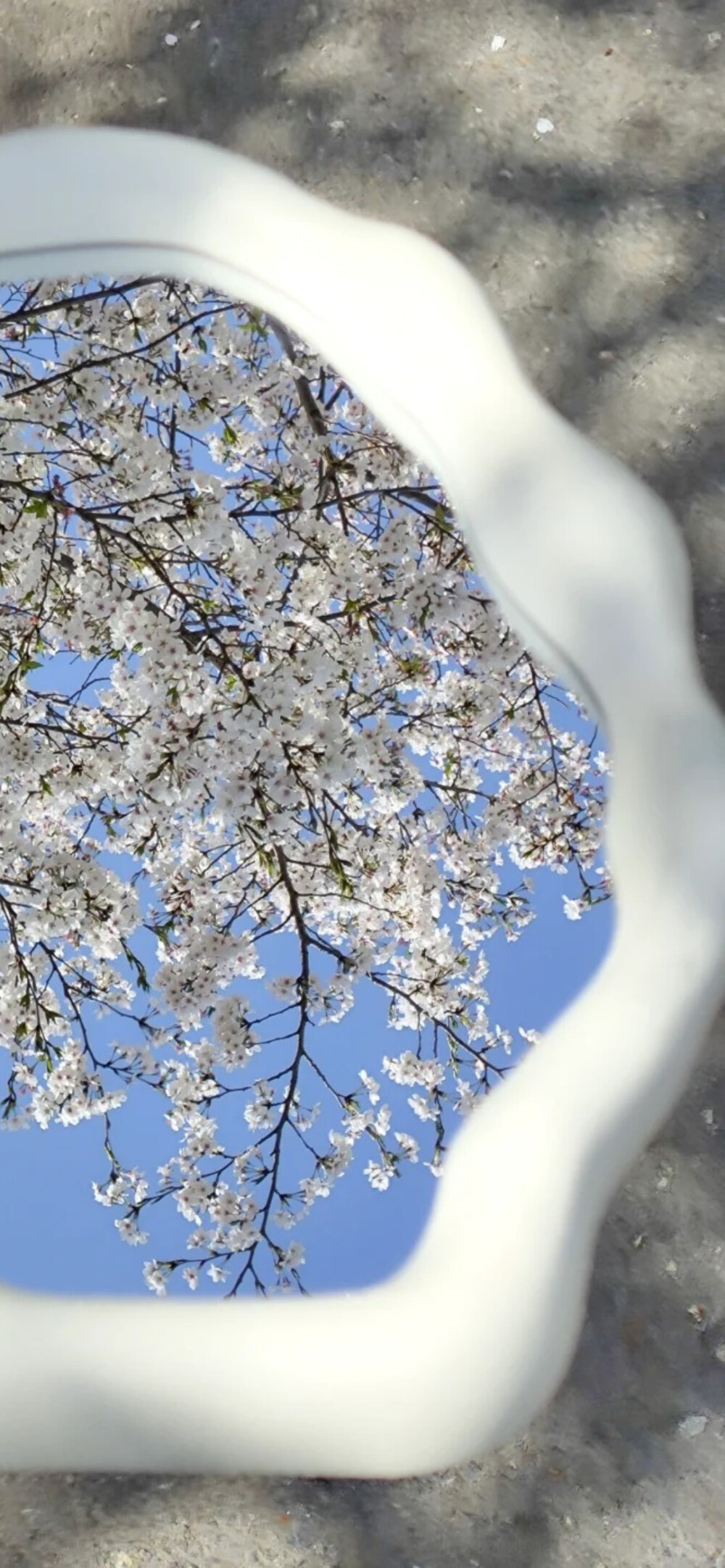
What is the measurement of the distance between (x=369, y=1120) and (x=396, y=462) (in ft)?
1.47

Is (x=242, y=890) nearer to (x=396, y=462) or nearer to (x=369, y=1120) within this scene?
(x=369, y=1120)

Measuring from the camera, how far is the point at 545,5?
94cm

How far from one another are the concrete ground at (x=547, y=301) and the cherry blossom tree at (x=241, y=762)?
14cm

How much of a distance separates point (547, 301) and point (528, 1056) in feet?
1.75

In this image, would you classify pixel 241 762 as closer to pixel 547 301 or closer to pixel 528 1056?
pixel 528 1056

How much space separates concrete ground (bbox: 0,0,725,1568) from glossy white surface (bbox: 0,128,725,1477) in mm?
22

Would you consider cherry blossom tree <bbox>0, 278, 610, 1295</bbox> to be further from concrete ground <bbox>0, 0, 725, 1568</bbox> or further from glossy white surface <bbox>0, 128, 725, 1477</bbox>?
concrete ground <bbox>0, 0, 725, 1568</bbox>

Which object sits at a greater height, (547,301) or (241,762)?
(547,301)

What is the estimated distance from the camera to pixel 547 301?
91 centimetres

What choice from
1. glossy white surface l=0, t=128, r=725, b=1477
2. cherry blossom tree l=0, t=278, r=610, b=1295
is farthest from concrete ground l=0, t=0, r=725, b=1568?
cherry blossom tree l=0, t=278, r=610, b=1295

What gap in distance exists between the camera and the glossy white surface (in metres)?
0.75

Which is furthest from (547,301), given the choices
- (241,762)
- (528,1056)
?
(528,1056)

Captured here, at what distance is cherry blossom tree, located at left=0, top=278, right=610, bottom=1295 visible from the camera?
83 centimetres

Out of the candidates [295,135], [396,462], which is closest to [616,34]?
[295,135]
